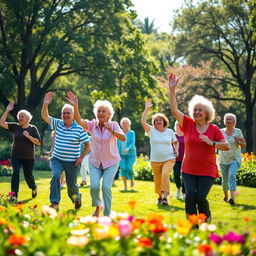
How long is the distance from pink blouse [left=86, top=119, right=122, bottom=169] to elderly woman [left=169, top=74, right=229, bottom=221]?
1.24 m

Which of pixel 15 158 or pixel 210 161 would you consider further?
pixel 15 158

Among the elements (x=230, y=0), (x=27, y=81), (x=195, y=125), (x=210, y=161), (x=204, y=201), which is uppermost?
(x=230, y=0)

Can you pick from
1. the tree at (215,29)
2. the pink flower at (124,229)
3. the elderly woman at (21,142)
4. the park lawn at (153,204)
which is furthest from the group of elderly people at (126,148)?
the tree at (215,29)

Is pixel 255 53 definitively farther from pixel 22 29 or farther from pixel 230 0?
pixel 22 29

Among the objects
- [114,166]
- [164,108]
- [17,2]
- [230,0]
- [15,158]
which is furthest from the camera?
[164,108]

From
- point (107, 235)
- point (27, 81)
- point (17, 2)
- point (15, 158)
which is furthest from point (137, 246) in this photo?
point (27, 81)

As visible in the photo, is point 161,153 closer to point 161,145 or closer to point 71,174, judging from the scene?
point 161,145

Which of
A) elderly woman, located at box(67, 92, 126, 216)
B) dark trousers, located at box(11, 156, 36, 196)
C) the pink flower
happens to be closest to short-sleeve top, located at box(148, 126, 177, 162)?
dark trousers, located at box(11, 156, 36, 196)

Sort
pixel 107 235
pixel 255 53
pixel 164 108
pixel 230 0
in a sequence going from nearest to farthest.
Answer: pixel 107 235, pixel 230 0, pixel 255 53, pixel 164 108

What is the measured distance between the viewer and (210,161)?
21.9ft

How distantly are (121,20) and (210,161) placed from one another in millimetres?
22454

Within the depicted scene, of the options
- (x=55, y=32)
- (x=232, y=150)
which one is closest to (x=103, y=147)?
(x=232, y=150)

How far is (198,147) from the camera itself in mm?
6629

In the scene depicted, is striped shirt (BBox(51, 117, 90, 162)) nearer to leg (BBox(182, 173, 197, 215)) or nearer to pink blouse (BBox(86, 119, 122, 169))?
pink blouse (BBox(86, 119, 122, 169))
